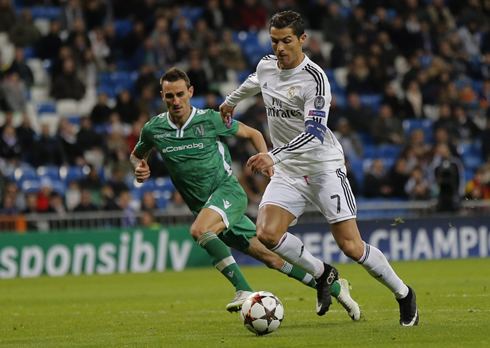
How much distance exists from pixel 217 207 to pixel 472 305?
2804mm

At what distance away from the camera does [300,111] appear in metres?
8.02

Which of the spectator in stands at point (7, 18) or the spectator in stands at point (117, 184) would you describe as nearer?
the spectator in stands at point (117, 184)

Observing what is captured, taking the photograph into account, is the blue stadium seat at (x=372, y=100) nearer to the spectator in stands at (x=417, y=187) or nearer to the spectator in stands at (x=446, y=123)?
the spectator in stands at (x=446, y=123)

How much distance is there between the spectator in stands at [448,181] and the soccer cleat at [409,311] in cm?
1152

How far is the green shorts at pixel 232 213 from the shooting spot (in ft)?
30.1

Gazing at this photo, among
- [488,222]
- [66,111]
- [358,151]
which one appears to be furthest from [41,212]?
[488,222]

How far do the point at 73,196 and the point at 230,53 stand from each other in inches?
249

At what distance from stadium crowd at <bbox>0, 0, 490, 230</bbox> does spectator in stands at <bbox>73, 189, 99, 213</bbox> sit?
2 cm

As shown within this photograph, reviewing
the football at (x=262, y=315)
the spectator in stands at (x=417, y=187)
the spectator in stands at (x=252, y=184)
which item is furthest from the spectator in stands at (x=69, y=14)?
the football at (x=262, y=315)

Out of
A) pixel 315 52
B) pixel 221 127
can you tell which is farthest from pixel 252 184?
pixel 221 127

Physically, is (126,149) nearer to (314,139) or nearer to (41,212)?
(41,212)

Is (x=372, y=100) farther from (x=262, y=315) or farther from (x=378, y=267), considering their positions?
(x=262, y=315)

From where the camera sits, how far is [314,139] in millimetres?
7543

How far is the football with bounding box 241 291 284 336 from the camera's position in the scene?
745 centimetres
